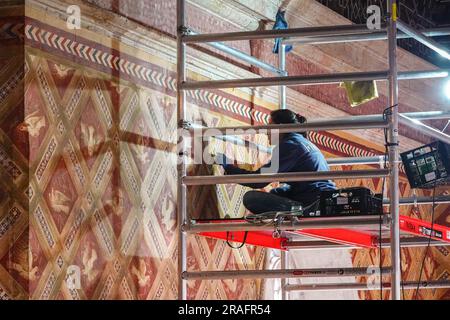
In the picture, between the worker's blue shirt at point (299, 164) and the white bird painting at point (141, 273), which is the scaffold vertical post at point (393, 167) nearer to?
the worker's blue shirt at point (299, 164)

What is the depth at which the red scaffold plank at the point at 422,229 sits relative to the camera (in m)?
7.68

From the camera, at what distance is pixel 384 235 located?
854 centimetres

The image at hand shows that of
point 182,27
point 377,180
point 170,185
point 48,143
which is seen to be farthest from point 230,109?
point 377,180

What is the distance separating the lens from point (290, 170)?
7.80m

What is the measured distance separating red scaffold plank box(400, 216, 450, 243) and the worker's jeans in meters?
0.71

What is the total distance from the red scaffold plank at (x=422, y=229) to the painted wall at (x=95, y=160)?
148 centimetres

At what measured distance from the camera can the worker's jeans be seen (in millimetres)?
7418

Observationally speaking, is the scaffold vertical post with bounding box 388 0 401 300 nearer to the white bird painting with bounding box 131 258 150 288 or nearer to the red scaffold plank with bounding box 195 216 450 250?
the red scaffold plank with bounding box 195 216 450 250

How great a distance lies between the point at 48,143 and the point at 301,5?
12.0 feet

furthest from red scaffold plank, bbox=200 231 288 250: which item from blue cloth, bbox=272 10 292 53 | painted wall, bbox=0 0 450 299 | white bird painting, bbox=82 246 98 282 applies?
blue cloth, bbox=272 10 292 53

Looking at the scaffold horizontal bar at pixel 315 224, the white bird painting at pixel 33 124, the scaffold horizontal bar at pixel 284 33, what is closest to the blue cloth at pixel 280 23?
the scaffold horizontal bar at pixel 284 33

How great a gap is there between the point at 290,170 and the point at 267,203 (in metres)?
0.42

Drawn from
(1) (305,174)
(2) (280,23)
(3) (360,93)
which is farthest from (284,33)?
(2) (280,23)
